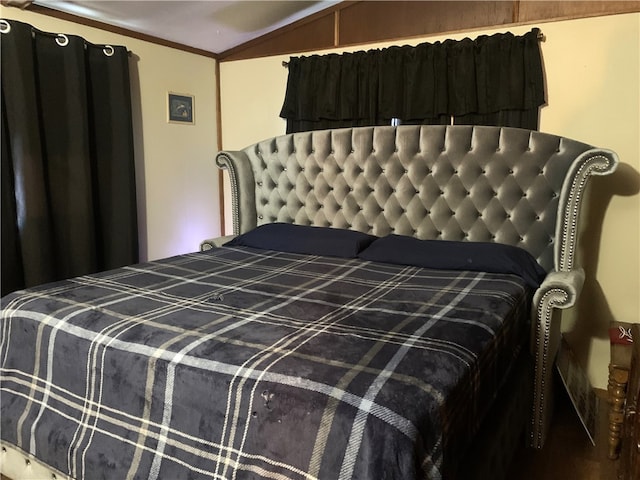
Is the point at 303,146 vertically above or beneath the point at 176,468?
above

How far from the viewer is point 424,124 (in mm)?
3180

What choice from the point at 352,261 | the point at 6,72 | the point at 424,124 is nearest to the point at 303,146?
the point at 424,124

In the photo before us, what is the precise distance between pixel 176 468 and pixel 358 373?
564 millimetres

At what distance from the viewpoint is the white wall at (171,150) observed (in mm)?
3561

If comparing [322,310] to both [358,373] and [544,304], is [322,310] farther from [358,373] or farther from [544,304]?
[544,304]

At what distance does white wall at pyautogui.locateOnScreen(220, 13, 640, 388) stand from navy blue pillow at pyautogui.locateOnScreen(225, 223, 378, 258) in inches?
51.9

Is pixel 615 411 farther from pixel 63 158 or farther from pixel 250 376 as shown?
pixel 63 158

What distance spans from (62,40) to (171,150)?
1.07 meters

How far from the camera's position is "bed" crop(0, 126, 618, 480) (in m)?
1.17

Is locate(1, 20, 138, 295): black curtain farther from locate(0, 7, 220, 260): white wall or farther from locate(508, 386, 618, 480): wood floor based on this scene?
locate(508, 386, 618, 480): wood floor

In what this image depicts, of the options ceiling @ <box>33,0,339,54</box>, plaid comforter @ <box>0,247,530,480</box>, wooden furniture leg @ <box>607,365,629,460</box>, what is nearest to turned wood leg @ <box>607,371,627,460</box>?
wooden furniture leg @ <box>607,365,629,460</box>

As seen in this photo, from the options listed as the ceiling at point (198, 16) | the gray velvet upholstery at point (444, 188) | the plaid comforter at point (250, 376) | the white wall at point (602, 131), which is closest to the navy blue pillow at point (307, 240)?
the gray velvet upholstery at point (444, 188)

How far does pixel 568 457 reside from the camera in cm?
217

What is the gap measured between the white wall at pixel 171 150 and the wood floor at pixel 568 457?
286 cm
